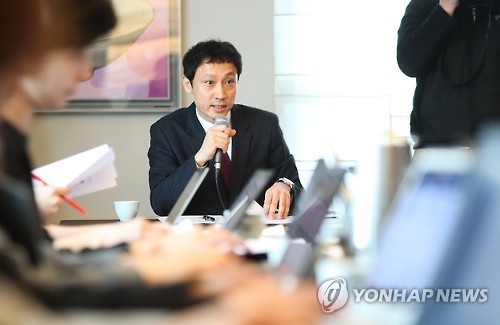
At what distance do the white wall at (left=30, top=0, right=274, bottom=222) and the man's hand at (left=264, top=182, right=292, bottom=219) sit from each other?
174 centimetres

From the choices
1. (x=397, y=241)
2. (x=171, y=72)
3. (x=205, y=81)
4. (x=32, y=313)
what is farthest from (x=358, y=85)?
(x=32, y=313)

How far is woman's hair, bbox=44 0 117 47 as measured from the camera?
773mm

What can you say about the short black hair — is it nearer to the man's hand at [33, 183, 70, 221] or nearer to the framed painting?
the framed painting

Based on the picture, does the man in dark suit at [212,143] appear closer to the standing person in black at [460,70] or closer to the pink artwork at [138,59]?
the standing person in black at [460,70]

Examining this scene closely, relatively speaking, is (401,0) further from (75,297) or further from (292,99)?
(75,297)

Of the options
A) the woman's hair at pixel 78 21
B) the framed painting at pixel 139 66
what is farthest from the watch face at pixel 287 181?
the woman's hair at pixel 78 21

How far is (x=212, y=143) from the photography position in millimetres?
2908

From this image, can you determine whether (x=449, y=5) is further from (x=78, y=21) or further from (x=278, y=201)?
(x=78, y=21)

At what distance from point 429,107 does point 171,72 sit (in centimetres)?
197

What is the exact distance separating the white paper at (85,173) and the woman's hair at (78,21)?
102 cm

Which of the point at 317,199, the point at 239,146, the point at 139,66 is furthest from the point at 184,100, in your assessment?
the point at 317,199

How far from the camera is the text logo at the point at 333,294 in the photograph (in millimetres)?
1064

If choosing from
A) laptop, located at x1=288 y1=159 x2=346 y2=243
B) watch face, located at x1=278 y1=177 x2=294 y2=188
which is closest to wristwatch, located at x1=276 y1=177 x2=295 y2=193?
watch face, located at x1=278 y1=177 x2=294 y2=188

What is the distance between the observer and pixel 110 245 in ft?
4.76
